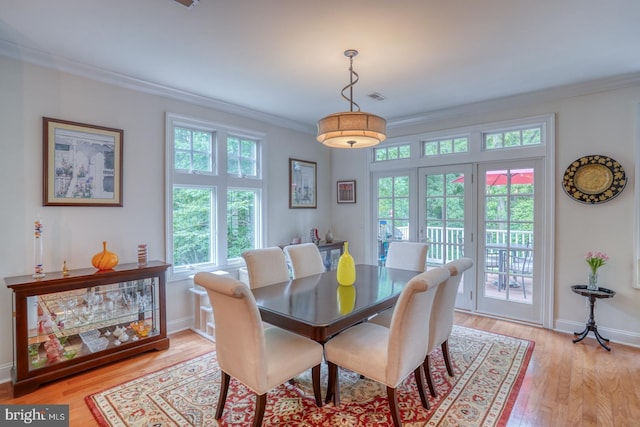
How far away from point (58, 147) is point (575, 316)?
5.35m

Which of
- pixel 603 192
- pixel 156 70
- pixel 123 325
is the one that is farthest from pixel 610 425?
pixel 156 70

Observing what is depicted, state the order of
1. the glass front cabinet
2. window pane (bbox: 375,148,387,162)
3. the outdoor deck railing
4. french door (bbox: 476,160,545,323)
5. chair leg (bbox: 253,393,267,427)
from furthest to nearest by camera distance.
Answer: window pane (bbox: 375,148,387,162) < the outdoor deck railing < french door (bbox: 476,160,545,323) < the glass front cabinet < chair leg (bbox: 253,393,267,427)

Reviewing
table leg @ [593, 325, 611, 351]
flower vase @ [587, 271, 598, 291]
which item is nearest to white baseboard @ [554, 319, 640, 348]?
table leg @ [593, 325, 611, 351]

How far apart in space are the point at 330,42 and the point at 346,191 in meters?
3.01

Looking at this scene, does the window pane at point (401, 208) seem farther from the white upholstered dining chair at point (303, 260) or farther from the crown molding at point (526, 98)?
the white upholstered dining chair at point (303, 260)

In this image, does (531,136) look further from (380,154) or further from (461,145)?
(380,154)

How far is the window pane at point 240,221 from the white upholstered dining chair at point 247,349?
2.23 metres

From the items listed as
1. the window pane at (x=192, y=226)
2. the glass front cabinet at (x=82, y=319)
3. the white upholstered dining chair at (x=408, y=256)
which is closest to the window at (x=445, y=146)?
the white upholstered dining chair at (x=408, y=256)

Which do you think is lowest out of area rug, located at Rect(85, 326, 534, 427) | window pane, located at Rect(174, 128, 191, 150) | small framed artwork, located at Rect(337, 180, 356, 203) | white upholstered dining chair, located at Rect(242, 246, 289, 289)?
area rug, located at Rect(85, 326, 534, 427)

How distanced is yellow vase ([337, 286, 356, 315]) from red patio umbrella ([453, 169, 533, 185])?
8.30 ft

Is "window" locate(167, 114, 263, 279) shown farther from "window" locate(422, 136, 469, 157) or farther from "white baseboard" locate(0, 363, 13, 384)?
"window" locate(422, 136, 469, 157)

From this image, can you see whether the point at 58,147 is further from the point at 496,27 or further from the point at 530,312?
the point at 530,312

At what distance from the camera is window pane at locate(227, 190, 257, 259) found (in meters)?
4.13

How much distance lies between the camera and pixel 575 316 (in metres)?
3.48
